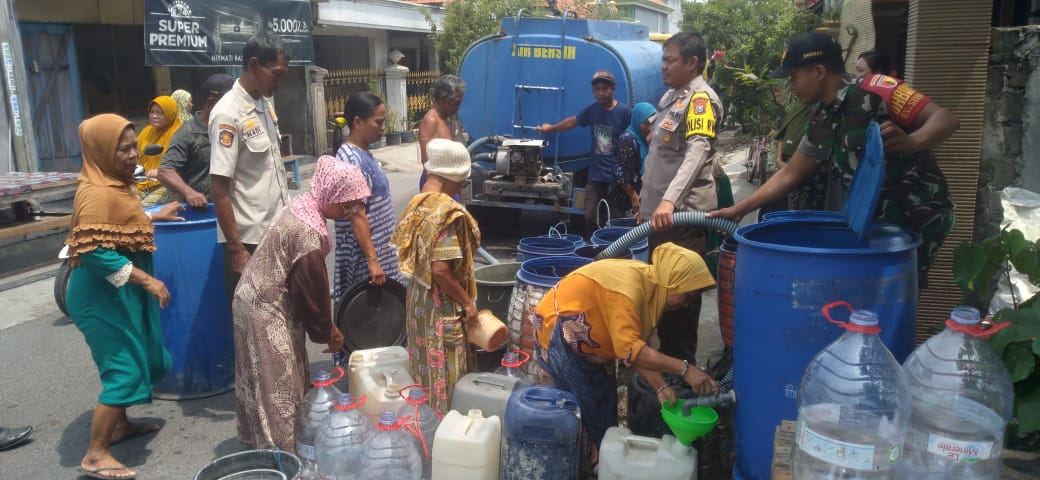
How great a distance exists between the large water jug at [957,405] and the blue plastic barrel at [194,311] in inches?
140

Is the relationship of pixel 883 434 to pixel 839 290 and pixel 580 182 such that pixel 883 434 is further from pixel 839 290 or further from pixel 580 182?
pixel 580 182

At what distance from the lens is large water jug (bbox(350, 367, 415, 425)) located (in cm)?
362

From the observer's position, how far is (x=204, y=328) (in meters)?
4.36

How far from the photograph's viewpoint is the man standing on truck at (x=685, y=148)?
13.3 feet

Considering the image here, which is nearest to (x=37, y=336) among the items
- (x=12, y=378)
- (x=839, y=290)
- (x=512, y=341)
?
(x=12, y=378)

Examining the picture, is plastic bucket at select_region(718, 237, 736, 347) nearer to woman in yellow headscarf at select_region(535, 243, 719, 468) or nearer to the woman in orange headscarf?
woman in yellow headscarf at select_region(535, 243, 719, 468)

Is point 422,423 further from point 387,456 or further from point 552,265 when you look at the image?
point 552,265

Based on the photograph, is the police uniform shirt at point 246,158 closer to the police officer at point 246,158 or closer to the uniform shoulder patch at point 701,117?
the police officer at point 246,158

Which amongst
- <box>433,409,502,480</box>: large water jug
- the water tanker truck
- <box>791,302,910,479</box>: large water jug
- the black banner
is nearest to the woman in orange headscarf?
<box>433,409,502,480</box>: large water jug

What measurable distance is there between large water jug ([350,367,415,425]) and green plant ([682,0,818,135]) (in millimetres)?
5846

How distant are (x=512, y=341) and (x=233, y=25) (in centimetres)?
884

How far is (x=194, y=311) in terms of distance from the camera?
14.2ft

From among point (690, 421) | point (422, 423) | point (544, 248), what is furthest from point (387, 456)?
point (544, 248)

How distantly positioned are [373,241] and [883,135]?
8.89 feet
